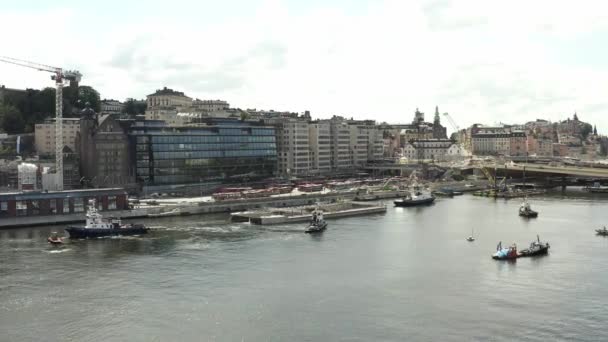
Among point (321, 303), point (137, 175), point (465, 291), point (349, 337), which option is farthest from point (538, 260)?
point (137, 175)

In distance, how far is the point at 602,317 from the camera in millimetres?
31266

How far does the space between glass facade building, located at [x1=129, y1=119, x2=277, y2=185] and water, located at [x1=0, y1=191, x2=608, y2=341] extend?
28379 mm

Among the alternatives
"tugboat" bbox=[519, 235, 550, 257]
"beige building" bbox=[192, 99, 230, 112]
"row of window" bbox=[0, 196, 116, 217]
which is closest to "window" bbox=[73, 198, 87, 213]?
"row of window" bbox=[0, 196, 116, 217]

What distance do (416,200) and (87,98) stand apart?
63.1m

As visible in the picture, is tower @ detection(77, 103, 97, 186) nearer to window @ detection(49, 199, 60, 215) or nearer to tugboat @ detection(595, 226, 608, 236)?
window @ detection(49, 199, 60, 215)

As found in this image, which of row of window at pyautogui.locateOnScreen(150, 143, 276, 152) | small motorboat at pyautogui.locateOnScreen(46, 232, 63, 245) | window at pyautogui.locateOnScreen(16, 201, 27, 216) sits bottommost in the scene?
small motorboat at pyautogui.locateOnScreen(46, 232, 63, 245)

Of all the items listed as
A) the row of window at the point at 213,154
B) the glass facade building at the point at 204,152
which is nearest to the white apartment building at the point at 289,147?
the glass facade building at the point at 204,152

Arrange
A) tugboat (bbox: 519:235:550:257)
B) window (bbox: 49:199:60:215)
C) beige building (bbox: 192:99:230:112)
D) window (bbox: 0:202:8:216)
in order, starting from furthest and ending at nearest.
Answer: beige building (bbox: 192:99:230:112) → window (bbox: 49:199:60:215) → window (bbox: 0:202:8:216) → tugboat (bbox: 519:235:550:257)

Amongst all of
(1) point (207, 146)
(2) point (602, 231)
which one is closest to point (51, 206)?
(1) point (207, 146)

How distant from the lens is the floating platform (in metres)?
66.2

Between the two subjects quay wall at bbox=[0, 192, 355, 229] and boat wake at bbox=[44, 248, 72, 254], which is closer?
boat wake at bbox=[44, 248, 72, 254]

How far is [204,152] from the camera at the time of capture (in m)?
94.1

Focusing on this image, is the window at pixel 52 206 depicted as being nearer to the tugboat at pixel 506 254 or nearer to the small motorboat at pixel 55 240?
the small motorboat at pixel 55 240

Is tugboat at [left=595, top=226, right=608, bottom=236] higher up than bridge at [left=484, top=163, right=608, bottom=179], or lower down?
lower down
